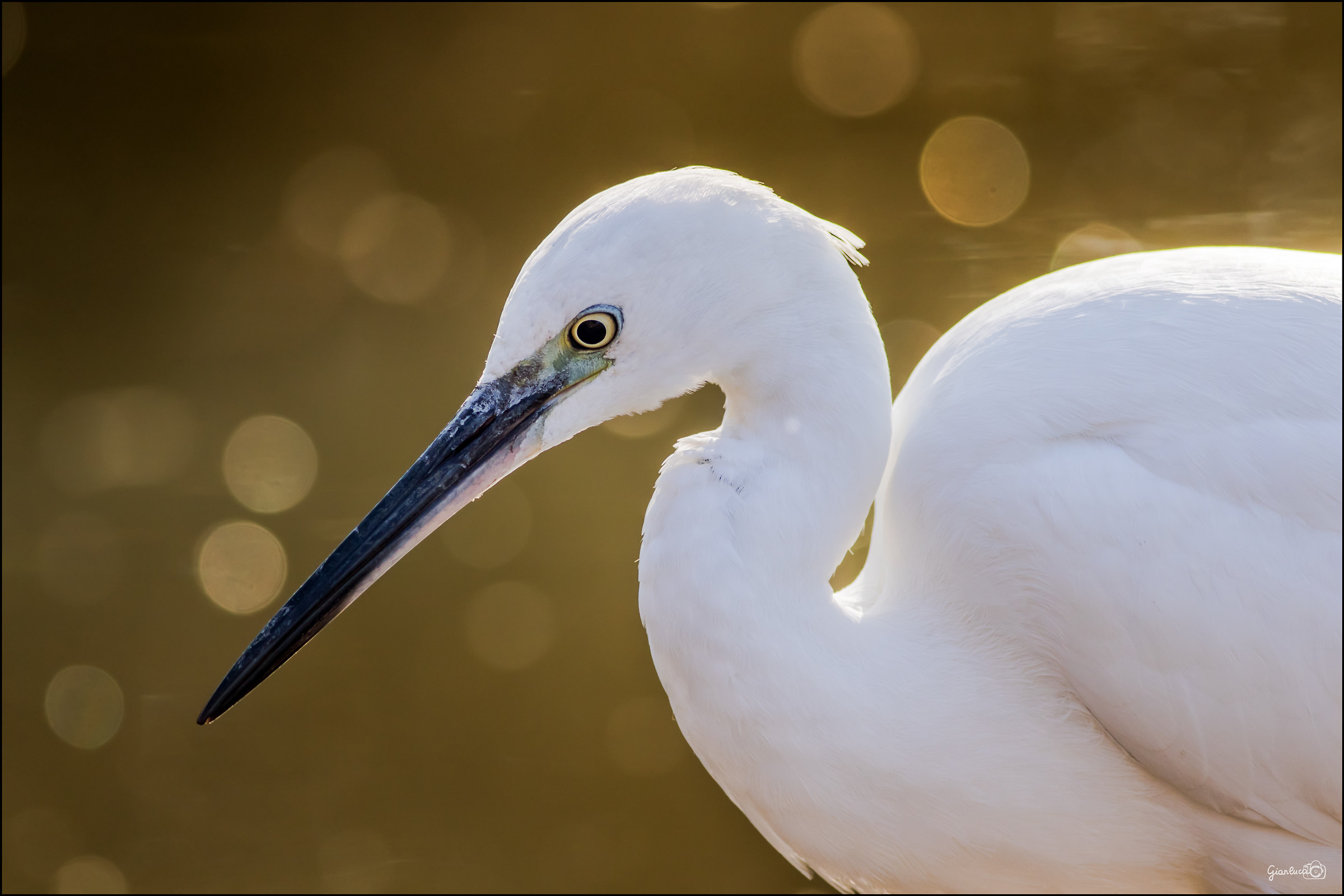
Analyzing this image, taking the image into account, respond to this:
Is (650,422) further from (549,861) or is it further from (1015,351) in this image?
(1015,351)

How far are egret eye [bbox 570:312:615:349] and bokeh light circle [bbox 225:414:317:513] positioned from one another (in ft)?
5.09

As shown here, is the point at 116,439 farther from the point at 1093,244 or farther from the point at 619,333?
the point at 1093,244

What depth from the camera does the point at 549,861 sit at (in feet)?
6.43

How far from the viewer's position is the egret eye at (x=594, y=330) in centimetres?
75

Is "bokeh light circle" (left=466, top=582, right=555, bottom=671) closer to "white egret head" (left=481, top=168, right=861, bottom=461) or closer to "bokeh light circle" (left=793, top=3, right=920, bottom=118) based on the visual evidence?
"bokeh light circle" (left=793, top=3, right=920, bottom=118)

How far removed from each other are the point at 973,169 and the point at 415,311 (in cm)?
122

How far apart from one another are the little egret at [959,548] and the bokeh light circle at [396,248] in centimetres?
146

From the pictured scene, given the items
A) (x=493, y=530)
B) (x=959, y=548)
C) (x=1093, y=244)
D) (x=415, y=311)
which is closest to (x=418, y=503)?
(x=959, y=548)

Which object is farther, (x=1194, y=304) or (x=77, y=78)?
(x=77, y=78)

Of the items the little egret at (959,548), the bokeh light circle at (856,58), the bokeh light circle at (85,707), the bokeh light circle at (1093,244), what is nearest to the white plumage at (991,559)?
the little egret at (959,548)

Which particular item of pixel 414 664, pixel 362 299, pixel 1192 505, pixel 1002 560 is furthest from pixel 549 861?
pixel 1192 505

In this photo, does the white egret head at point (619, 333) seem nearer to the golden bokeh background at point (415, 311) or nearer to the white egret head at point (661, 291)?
the white egret head at point (661, 291)

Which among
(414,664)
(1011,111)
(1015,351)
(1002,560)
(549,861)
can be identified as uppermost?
(1011,111)

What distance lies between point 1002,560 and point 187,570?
1.85 metres
